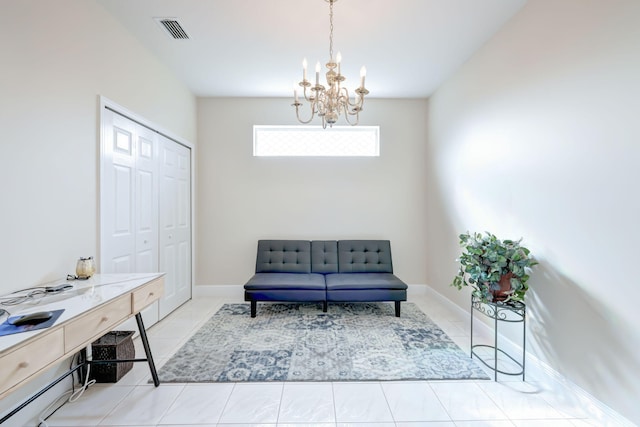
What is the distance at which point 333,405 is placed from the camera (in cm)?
180

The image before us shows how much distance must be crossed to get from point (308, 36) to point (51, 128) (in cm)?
210

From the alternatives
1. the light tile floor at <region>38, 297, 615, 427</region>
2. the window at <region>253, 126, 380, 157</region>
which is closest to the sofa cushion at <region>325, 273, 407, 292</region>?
the light tile floor at <region>38, 297, 615, 427</region>

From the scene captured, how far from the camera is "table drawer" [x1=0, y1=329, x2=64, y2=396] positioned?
101cm

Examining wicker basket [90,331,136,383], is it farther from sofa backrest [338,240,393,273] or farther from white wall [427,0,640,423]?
white wall [427,0,640,423]

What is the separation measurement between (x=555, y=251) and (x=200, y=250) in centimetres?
394

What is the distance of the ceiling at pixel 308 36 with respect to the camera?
2.23m

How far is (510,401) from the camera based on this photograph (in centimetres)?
184

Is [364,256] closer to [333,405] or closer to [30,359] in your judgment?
[333,405]

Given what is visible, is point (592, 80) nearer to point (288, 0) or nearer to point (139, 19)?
point (288, 0)

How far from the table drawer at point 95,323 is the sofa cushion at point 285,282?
63.0 inches

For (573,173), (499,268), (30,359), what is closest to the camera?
(30,359)

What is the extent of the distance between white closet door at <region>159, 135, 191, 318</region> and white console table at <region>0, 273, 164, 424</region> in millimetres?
1292

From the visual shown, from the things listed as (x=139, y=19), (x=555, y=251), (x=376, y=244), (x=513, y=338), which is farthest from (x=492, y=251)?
(x=139, y=19)

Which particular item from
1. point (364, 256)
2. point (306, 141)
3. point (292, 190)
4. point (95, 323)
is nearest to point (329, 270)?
point (364, 256)
